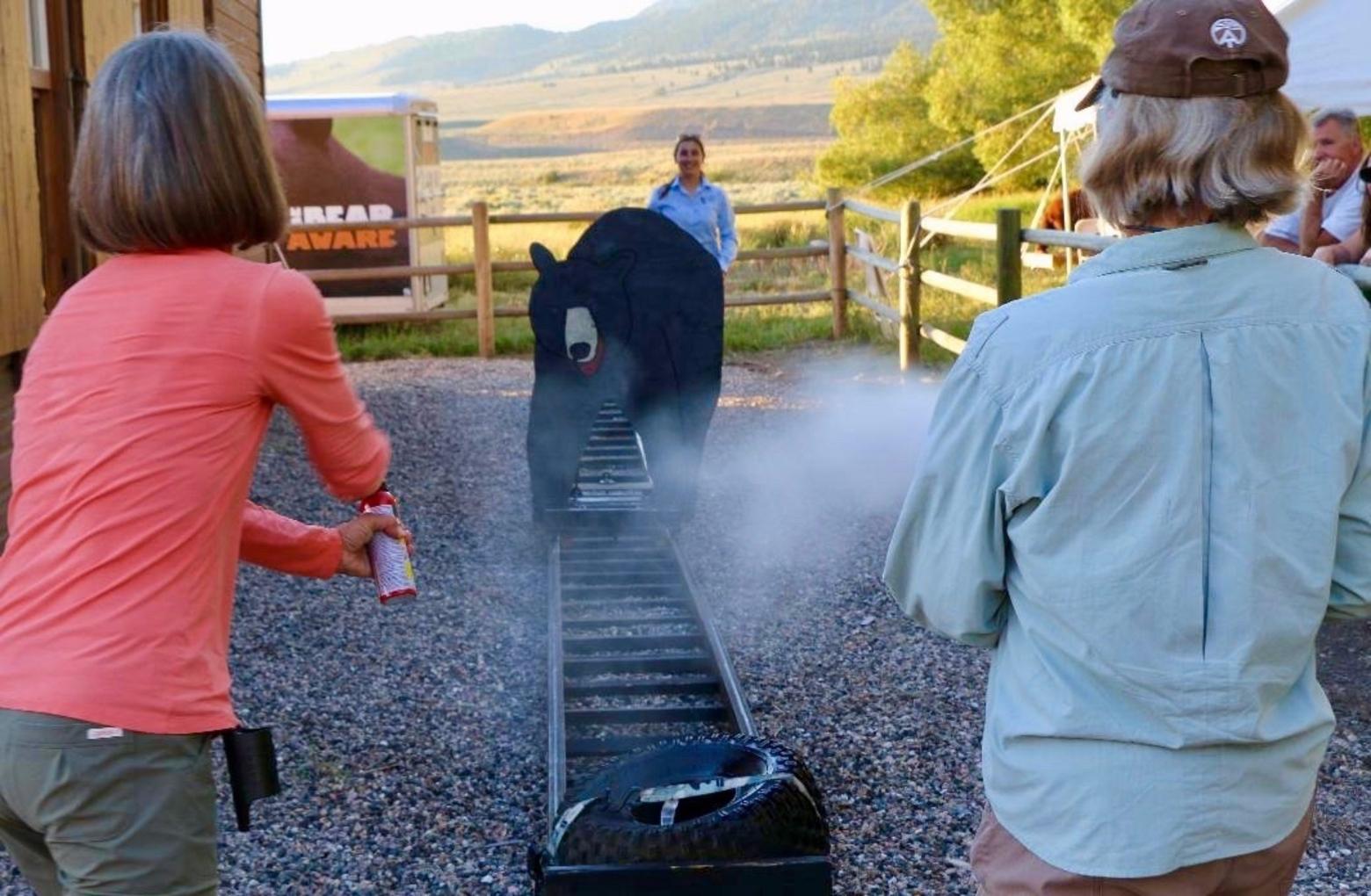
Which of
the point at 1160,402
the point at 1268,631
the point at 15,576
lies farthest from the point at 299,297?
the point at 1268,631

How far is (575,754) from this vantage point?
5504mm

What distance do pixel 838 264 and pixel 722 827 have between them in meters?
13.8

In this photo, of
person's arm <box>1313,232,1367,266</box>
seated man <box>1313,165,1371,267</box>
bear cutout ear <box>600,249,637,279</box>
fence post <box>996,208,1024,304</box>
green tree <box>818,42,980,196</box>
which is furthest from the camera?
green tree <box>818,42,980,196</box>

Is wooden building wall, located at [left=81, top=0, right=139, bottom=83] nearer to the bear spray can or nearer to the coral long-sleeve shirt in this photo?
the bear spray can

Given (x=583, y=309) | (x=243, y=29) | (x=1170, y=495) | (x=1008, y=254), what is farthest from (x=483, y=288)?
(x=1170, y=495)

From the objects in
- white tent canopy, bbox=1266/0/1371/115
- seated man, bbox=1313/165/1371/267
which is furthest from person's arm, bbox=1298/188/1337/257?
white tent canopy, bbox=1266/0/1371/115

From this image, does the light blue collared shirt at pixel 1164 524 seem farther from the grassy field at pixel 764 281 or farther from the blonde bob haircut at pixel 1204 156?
the grassy field at pixel 764 281

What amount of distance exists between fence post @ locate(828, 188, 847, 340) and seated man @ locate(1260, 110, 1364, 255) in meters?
8.54

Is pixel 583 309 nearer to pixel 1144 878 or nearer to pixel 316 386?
pixel 316 386

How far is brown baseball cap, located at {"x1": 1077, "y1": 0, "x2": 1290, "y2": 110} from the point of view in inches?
79.0

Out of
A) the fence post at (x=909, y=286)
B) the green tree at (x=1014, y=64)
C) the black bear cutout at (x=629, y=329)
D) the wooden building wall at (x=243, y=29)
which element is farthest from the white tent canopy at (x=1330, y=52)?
the green tree at (x=1014, y=64)

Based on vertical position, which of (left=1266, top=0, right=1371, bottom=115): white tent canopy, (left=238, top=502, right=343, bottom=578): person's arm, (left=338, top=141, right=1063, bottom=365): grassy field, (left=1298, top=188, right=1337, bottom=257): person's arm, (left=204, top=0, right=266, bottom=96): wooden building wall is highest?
(left=204, top=0, right=266, bottom=96): wooden building wall

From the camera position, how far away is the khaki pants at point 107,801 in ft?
7.34

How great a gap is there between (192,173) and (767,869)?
2129 millimetres
